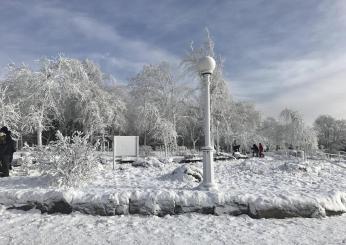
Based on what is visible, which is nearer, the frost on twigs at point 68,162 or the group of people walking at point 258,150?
the frost on twigs at point 68,162

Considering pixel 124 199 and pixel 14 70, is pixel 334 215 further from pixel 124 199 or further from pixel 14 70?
pixel 14 70

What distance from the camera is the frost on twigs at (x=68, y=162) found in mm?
11117

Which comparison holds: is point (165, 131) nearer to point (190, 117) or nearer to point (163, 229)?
point (190, 117)

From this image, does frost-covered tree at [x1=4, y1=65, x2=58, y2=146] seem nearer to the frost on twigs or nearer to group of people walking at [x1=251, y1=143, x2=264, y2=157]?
group of people walking at [x1=251, y1=143, x2=264, y2=157]

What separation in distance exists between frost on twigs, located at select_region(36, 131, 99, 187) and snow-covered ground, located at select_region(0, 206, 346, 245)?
3414 millimetres

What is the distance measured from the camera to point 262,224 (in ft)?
23.1

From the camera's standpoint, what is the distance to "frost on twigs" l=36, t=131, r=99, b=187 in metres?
11.1

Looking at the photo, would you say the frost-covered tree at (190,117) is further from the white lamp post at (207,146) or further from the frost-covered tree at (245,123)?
the white lamp post at (207,146)

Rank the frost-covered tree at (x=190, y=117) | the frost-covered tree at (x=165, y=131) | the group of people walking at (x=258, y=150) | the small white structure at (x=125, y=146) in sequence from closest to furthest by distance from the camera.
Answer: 1. the small white structure at (x=125, y=146)
2. the group of people walking at (x=258, y=150)
3. the frost-covered tree at (x=165, y=131)
4. the frost-covered tree at (x=190, y=117)

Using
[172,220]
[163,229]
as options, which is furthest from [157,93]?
[163,229]

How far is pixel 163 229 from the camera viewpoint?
668 centimetres

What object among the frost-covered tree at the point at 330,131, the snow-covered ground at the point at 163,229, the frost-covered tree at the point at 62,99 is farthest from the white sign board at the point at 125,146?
the frost-covered tree at the point at 330,131

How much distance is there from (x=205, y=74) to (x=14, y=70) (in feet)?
99.0

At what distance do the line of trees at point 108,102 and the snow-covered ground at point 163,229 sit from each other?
23740 mm
